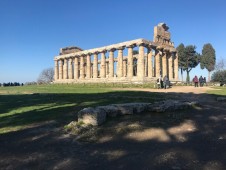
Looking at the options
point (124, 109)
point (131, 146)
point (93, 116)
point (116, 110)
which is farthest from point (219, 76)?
point (131, 146)

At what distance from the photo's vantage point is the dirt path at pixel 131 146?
6.71m

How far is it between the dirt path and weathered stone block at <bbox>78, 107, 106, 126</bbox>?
397 mm

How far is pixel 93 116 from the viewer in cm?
1013

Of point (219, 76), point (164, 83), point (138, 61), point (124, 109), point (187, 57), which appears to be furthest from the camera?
point (187, 57)

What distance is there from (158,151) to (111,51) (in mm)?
43979

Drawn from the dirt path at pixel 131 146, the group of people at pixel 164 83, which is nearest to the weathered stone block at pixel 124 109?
the dirt path at pixel 131 146

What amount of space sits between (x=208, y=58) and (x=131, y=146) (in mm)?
75594

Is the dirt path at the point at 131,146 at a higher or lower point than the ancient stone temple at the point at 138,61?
lower

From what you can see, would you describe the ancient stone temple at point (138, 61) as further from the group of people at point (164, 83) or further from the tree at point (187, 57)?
the tree at point (187, 57)

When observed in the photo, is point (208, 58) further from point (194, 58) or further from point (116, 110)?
point (116, 110)

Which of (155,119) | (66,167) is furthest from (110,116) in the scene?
(66,167)

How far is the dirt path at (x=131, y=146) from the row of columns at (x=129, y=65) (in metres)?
33.4

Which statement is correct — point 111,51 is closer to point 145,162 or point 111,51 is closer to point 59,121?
point 59,121

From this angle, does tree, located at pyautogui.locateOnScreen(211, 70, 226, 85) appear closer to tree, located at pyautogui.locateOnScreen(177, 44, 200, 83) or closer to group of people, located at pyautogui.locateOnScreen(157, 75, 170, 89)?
tree, located at pyautogui.locateOnScreen(177, 44, 200, 83)
